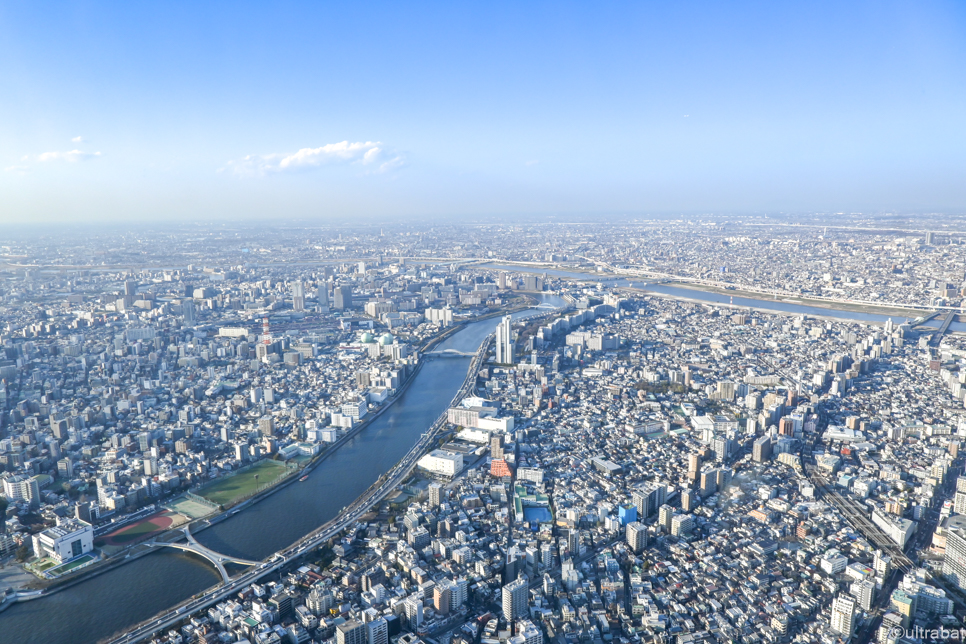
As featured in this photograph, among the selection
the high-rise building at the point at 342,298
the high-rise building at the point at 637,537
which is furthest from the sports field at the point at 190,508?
the high-rise building at the point at 342,298

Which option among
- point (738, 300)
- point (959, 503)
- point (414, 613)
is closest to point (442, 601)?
point (414, 613)

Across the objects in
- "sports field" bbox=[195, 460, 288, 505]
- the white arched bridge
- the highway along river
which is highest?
"sports field" bbox=[195, 460, 288, 505]

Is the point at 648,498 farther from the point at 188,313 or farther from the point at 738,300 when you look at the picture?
the point at 738,300

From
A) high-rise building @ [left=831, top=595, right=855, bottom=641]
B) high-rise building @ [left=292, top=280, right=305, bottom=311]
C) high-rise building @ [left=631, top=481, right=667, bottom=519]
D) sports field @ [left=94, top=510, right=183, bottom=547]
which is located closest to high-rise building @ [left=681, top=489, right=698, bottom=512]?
high-rise building @ [left=631, top=481, right=667, bottom=519]

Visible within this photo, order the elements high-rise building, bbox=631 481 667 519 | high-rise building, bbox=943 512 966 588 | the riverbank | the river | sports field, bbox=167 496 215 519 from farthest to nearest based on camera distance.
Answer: the river < sports field, bbox=167 496 215 519 < high-rise building, bbox=631 481 667 519 < the riverbank < high-rise building, bbox=943 512 966 588

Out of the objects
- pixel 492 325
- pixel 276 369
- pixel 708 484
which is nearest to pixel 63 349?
pixel 276 369

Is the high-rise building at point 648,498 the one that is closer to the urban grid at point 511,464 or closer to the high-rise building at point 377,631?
the urban grid at point 511,464

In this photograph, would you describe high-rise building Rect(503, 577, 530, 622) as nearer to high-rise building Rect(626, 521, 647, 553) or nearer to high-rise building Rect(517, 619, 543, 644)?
high-rise building Rect(517, 619, 543, 644)
